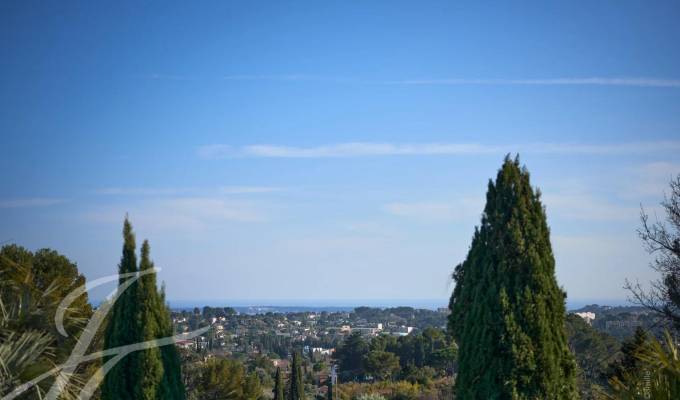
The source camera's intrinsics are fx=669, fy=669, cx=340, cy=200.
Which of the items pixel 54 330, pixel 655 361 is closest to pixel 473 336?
pixel 655 361

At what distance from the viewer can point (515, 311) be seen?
Result: 9.38 m

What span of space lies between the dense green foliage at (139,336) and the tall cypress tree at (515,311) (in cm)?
543

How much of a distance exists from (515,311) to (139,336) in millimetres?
6583

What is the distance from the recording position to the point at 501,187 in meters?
10.0

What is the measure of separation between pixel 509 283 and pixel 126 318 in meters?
6.76

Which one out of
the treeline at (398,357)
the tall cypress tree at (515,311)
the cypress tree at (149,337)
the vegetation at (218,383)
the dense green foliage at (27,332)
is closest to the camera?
the dense green foliage at (27,332)

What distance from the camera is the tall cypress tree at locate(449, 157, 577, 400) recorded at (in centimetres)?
923

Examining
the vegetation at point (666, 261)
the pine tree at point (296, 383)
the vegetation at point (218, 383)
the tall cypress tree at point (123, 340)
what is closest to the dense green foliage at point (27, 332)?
the tall cypress tree at point (123, 340)

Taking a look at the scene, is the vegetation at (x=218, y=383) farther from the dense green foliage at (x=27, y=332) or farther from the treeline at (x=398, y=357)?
the dense green foliage at (x=27, y=332)

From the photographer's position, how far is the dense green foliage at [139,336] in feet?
38.9

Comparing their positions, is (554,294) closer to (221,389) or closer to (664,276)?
(664,276)

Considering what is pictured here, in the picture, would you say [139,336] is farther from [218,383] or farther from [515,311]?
[218,383]

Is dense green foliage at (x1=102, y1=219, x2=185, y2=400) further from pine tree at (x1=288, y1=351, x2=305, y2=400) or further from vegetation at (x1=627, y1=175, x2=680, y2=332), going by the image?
pine tree at (x1=288, y1=351, x2=305, y2=400)

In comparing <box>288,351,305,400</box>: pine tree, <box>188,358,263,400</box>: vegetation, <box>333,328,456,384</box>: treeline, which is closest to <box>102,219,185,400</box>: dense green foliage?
<box>188,358,263,400</box>: vegetation
